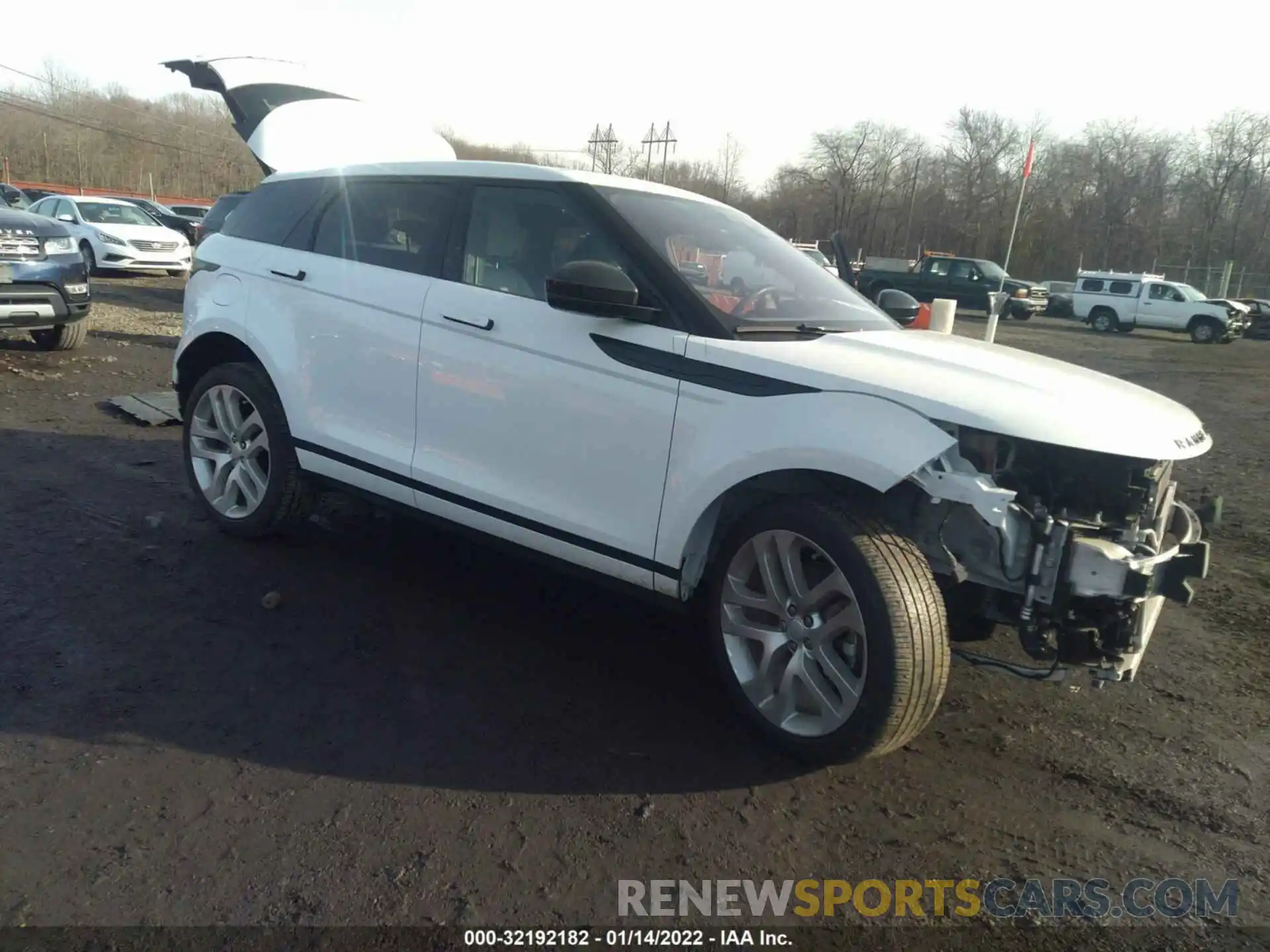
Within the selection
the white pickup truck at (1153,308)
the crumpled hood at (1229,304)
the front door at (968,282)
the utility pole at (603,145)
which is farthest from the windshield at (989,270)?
the utility pole at (603,145)

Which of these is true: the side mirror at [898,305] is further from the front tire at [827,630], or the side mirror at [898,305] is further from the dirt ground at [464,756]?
the front tire at [827,630]

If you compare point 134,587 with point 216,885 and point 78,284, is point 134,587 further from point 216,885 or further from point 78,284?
point 78,284

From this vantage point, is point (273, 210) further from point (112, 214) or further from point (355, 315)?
point (112, 214)

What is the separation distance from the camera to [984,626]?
3844 mm

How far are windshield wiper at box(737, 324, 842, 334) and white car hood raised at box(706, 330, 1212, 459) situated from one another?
0.07 m

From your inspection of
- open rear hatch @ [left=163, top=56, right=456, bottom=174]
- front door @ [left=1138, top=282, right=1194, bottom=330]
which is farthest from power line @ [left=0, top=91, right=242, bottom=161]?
open rear hatch @ [left=163, top=56, right=456, bottom=174]

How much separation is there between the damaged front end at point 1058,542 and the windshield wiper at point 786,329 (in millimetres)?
757

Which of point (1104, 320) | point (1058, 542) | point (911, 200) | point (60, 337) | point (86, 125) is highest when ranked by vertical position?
point (911, 200)

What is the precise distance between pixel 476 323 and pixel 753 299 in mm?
1093

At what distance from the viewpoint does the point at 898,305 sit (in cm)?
468

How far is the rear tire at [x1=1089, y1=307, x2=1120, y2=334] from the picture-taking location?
30703 millimetres

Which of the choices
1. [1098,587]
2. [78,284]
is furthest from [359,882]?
[78,284]

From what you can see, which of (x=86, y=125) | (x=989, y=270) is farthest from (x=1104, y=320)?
(x=86, y=125)

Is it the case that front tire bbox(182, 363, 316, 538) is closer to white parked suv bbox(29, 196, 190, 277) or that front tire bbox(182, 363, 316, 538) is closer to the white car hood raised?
the white car hood raised
